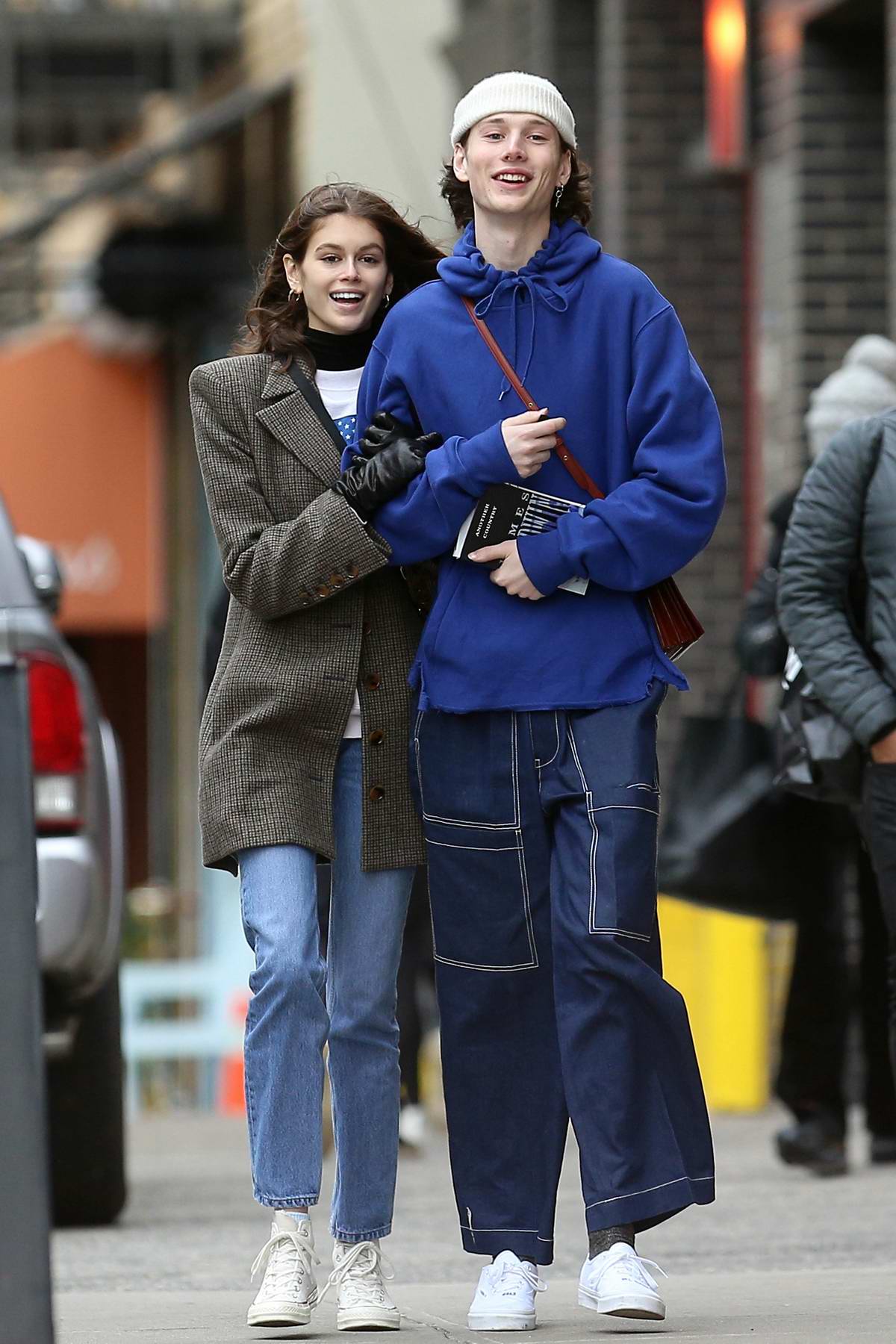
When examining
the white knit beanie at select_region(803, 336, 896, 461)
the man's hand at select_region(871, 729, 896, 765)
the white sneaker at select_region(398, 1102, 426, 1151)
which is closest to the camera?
the man's hand at select_region(871, 729, 896, 765)

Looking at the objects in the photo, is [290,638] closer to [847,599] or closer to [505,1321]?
[505,1321]

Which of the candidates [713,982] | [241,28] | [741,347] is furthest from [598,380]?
[241,28]

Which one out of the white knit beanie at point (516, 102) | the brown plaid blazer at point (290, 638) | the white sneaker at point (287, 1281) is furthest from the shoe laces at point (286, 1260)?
the white knit beanie at point (516, 102)

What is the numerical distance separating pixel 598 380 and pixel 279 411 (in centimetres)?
57

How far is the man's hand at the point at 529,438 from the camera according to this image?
454 centimetres

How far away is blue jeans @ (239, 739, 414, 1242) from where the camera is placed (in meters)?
4.66

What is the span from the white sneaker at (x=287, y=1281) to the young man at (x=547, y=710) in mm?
267

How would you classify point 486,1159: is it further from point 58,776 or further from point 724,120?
point 724,120

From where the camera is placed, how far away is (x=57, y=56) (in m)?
17.8

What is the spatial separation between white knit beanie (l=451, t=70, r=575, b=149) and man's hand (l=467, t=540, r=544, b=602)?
720 mm

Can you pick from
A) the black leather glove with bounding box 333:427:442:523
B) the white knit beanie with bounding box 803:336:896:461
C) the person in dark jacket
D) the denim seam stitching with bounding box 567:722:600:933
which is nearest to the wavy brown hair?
the black leather glove with bounding box 333:427:442:523

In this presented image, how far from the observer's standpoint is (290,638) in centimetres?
481

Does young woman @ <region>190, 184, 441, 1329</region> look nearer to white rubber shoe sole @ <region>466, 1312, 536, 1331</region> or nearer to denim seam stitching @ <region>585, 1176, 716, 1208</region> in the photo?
white rubber shoe sole @ <region>466, 1312, 536, 1331</region>

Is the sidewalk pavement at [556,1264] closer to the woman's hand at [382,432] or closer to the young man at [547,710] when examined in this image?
the young man at [547,710]
